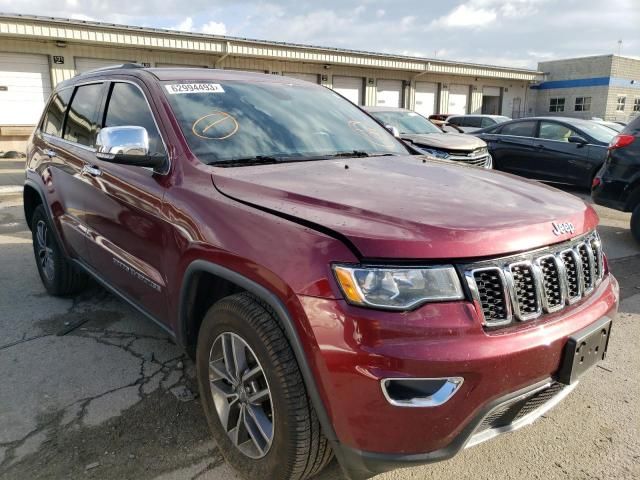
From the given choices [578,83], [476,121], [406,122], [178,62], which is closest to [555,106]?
[578,83]

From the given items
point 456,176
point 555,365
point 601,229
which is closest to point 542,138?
point 601,229

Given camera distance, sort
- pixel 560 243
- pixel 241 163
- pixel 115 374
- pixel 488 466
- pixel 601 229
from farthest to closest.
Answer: pixel 601 229, pixel 115 374, pixel 241 163, pixel 488 466, pixel 560 243

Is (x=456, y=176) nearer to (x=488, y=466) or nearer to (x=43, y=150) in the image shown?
(x=488, y=466)

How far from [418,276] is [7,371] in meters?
2.85

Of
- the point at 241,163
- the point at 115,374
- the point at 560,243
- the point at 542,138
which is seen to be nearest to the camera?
the point at 560,243

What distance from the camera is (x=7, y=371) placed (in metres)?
3.20

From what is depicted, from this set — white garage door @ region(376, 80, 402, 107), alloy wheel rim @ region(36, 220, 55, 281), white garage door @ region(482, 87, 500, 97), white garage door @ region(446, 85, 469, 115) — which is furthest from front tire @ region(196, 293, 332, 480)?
white garage door @ region(482, 87, 500, 97)

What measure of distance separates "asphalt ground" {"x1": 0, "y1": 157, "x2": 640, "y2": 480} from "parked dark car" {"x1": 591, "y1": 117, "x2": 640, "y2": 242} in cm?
255

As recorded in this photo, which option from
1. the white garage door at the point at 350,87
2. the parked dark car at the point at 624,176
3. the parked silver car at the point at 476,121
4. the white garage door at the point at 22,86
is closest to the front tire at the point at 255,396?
the parked dark car at the point at 624,176

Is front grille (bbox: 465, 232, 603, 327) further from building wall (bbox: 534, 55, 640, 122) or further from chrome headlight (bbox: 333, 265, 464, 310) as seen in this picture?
building wall (bbox: 534, 55, 640, 122)

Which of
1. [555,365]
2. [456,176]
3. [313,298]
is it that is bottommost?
[555,365]

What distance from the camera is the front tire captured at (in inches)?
72.7

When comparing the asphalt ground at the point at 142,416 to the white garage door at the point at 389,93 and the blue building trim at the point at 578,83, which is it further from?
the blue building trim at the point at 578,83

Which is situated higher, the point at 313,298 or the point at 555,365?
the point at 313,298
